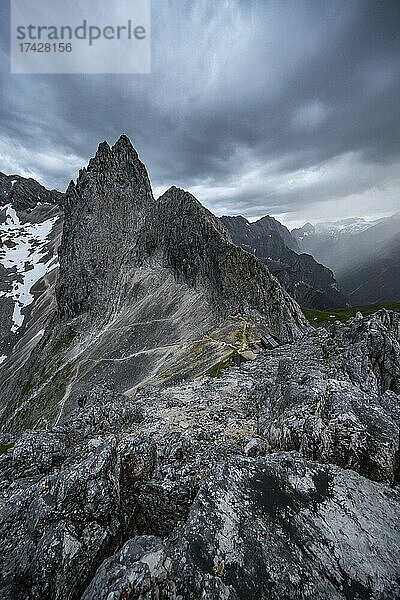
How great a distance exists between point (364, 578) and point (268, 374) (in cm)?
1919

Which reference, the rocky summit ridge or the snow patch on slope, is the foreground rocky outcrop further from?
the snow patch on slope

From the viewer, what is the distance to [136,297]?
70688mm

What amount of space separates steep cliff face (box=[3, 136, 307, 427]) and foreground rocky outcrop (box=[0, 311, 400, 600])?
22573mm

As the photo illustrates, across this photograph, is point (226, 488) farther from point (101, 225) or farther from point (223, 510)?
point (101, 225)

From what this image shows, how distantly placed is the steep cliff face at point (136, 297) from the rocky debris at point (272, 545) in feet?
87.6

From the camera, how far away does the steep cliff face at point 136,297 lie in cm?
5003

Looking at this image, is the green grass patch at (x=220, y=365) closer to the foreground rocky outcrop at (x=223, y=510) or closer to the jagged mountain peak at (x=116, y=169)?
the foreground rocky outcrop at (x=223, y=510)

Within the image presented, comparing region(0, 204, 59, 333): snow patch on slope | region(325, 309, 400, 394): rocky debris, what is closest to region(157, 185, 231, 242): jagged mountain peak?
region(325, 309, 400, 394): rocky debris

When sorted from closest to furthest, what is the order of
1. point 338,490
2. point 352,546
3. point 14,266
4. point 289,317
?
1. point 352,546
2. point 338,490
3. point 289,317
4. point 14,266

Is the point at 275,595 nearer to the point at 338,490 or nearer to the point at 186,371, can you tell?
the point at 338,490

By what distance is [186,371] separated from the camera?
123 ft

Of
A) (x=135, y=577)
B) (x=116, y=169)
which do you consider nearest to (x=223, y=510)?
(x=135, y=577)

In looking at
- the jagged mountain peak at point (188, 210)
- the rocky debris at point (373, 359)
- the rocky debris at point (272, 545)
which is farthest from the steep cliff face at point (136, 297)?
the rocky debris at point (272, 545)

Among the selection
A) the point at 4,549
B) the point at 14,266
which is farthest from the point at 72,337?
the point at 14,266
